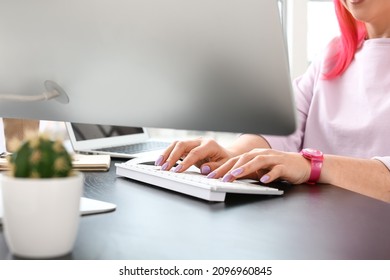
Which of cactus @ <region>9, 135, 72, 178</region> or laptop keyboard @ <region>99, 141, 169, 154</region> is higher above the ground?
cactus @ <region>9, 135, 72, 178</region>

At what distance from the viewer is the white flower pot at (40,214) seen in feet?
1.87

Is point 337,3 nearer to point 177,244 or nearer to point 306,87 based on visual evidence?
point 306,87

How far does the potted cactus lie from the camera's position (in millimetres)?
570

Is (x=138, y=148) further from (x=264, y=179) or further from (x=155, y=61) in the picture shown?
(x=155, y=61)

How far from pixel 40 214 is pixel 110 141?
1.11 meters

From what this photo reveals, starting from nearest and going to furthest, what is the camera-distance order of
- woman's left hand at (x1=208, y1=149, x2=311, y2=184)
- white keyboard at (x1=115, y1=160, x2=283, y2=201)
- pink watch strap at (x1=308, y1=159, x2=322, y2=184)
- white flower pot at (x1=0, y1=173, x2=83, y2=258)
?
white flower pot at (x1=0, y1=173, x2=83, y2=258) → white keyboard at (x1=115, y1=160, x2=283, y2=201) → woman's left hand at (x1=208, y1=149, x2=311, y2=184) → pink watch strap at (x1=308, y1=159, x2=322, y2=184)

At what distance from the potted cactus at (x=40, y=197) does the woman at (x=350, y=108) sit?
58cm

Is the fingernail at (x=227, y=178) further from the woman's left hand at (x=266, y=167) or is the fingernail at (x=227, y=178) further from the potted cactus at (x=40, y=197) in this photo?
the potted cactus at (x=40, y=197)

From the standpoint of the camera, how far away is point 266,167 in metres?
1.07

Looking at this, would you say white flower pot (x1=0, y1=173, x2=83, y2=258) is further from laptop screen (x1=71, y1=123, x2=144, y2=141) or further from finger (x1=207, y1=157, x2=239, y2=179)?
laptop screen (x1=71, y1=123, x2=144, y2=141)

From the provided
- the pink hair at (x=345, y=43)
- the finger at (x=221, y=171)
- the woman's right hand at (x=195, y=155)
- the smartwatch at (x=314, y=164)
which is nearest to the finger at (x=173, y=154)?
the woman's right hand at (x=195, y=155)

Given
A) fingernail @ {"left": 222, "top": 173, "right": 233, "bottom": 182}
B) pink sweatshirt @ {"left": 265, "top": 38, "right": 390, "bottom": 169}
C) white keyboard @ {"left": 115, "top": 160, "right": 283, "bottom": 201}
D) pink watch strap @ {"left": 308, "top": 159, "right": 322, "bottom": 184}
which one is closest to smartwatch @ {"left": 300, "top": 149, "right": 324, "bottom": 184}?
pink watch strap @ {"left": 308, "top": 159, "right": 322, "bottom": 184}
